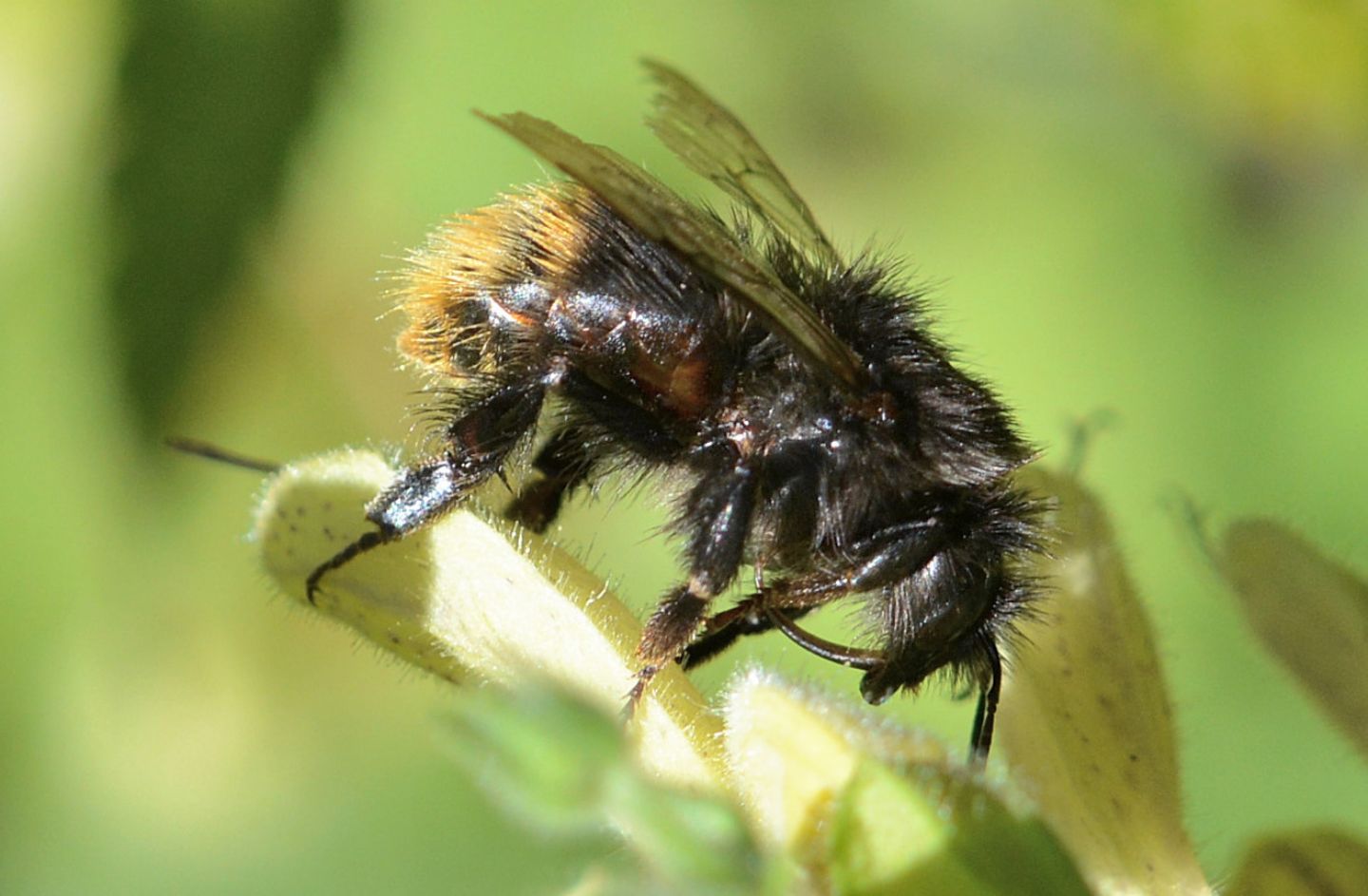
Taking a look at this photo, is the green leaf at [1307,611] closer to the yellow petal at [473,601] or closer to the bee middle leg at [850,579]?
the bee middle leg at [850,579]

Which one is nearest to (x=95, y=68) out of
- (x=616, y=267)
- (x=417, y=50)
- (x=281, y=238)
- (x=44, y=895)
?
(x=281, y=238)

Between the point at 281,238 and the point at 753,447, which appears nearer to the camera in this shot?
the point at 753,447

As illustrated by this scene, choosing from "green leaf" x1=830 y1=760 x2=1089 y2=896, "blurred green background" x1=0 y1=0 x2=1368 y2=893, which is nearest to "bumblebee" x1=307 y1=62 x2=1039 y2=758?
"green leaf" x1=830 y1=760 x2=1089 y2=896

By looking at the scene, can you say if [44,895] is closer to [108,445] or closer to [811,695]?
[108,445]

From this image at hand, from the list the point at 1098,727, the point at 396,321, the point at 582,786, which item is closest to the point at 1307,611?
the point at 1098,727

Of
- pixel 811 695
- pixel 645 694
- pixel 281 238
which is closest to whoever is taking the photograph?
pixel 811 695
